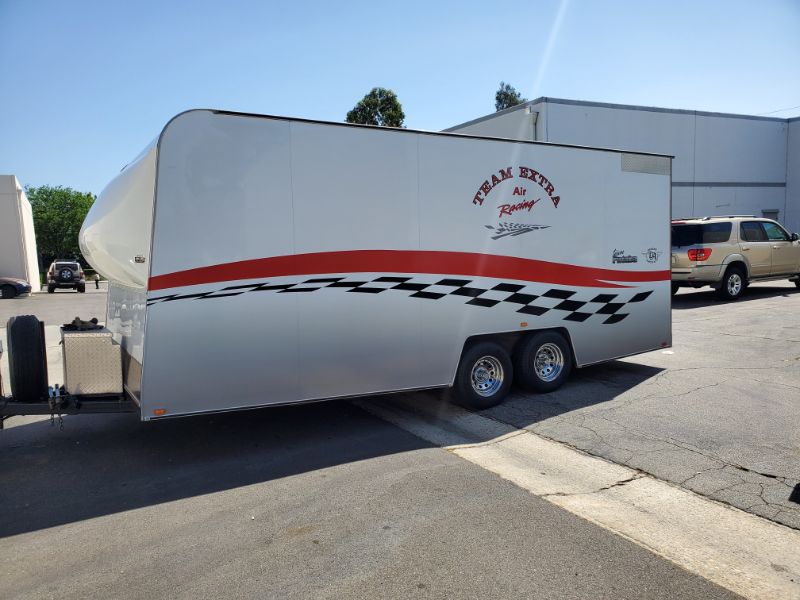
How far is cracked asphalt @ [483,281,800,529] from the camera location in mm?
4641

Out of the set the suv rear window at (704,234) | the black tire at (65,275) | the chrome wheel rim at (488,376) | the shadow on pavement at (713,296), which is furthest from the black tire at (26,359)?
the black tire at (65,275)

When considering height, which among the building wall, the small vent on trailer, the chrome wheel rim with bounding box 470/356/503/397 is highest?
the building wall

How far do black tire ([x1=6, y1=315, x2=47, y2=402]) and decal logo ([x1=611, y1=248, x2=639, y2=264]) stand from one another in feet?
21.6

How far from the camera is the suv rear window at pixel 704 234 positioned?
47.8 ft

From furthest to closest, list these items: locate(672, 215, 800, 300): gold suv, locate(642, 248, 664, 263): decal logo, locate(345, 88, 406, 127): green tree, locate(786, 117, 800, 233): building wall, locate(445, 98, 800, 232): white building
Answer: locate(345, 88, 406, 127): green tree → locate(786, 117, 800, 233): building wall → locate(445, 98, 800, 232): white building → locate(672, 215, 800, 300): gold suv → locate(642, 248, 664, 263): decal logo

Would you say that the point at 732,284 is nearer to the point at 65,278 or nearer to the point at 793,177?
the point at 793,177

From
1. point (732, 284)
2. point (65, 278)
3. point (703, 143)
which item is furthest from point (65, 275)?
point (703, 143)

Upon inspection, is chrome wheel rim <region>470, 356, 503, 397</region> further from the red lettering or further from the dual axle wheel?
the red lettering

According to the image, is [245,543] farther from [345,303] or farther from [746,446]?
[746,446]

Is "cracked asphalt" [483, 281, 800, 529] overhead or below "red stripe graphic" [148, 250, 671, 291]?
below

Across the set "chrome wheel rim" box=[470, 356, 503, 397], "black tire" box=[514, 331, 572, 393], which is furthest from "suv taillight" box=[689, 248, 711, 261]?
"chrome wheel rim" box=[470, 356, 503, 397]

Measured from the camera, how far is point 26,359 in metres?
5.32

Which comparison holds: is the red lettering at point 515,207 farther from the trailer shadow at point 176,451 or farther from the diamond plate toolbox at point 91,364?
the diamond plate toolbox at point 91,364

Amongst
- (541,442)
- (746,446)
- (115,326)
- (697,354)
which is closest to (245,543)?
(541,442)
